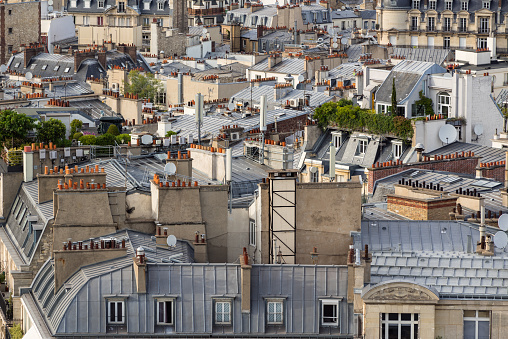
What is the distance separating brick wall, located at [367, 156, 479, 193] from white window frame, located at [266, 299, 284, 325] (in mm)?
18159

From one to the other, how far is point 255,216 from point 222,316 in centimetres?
583

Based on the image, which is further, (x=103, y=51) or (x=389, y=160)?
(x=103, y=51)

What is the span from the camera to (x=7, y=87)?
9144cm

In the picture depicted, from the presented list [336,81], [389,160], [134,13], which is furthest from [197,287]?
[134,13]

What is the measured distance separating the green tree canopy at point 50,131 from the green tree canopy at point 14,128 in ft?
2.08

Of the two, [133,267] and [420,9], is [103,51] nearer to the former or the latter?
[420,9]

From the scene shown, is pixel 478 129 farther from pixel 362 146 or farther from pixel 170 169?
pixel 170 169

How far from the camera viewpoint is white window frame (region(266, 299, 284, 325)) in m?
39.9

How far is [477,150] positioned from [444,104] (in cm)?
509

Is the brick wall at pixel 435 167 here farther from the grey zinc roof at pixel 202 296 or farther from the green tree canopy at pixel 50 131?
the grey zinc roof at pixel 202 296

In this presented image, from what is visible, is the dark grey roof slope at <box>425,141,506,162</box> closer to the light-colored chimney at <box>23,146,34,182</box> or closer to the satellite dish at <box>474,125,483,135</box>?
the satellite dish at <box>474,125,483,135</box>

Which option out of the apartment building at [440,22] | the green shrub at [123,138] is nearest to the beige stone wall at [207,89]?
the green shrub at [123,138]

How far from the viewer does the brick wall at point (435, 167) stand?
191 feet

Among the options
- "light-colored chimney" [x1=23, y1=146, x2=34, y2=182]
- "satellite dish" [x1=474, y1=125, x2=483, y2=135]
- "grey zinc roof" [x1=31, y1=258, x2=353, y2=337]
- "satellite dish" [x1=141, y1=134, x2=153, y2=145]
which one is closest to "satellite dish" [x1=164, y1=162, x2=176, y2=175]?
"grey zinc roof" [x1=31, y1=258, x2=353, y2=337]
